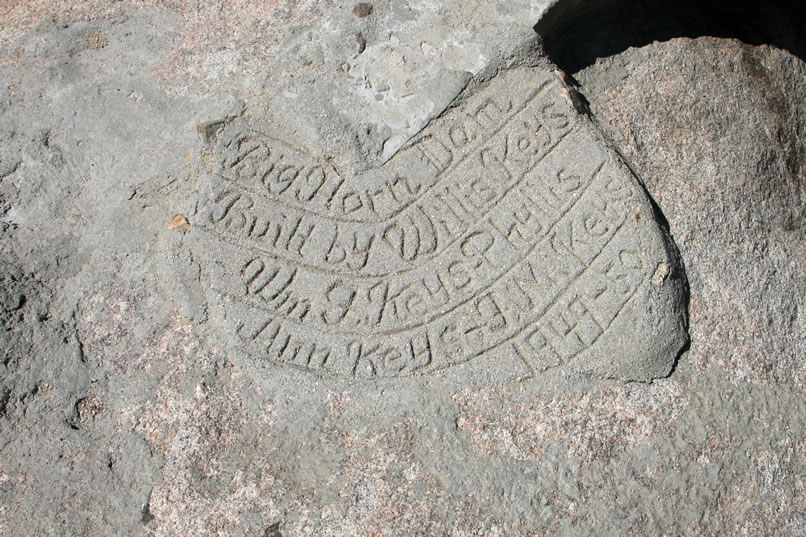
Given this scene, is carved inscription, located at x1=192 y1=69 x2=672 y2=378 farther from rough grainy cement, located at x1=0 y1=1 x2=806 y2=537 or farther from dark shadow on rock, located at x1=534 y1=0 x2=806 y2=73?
dark shadow on rock, located at x1=534 y1=0 x2=806 y2=73

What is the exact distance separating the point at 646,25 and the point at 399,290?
1357 millimetres

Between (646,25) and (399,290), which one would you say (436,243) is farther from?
(646,25)

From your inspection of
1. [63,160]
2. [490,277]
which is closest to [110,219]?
[63,160]

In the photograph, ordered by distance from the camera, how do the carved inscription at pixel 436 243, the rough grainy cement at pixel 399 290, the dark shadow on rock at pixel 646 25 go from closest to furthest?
1. the rough grainy cement at pixel 399 290
2. the carved inscription at pixel 436 243
3. the dark shadow on rock at pixel 646 25

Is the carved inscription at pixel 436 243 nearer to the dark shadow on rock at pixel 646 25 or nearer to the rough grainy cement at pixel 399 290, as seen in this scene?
the rough grainy cement at pixel 399 290

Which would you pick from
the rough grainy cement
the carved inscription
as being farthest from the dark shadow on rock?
the carved inscription

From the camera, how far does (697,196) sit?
221 cm

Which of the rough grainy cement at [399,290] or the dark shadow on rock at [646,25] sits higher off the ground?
the dark shadow on rock at [646,25]

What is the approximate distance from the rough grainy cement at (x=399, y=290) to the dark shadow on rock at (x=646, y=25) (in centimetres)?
9

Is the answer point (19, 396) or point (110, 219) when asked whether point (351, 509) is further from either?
point (110, 219)

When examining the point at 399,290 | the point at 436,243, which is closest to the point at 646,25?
the point at 436,243

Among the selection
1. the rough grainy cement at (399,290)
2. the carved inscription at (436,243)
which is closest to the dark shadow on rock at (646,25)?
the rough grainy cement at (399,290)

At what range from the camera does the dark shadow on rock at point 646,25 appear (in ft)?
8.14

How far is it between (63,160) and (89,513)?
1.08 m
